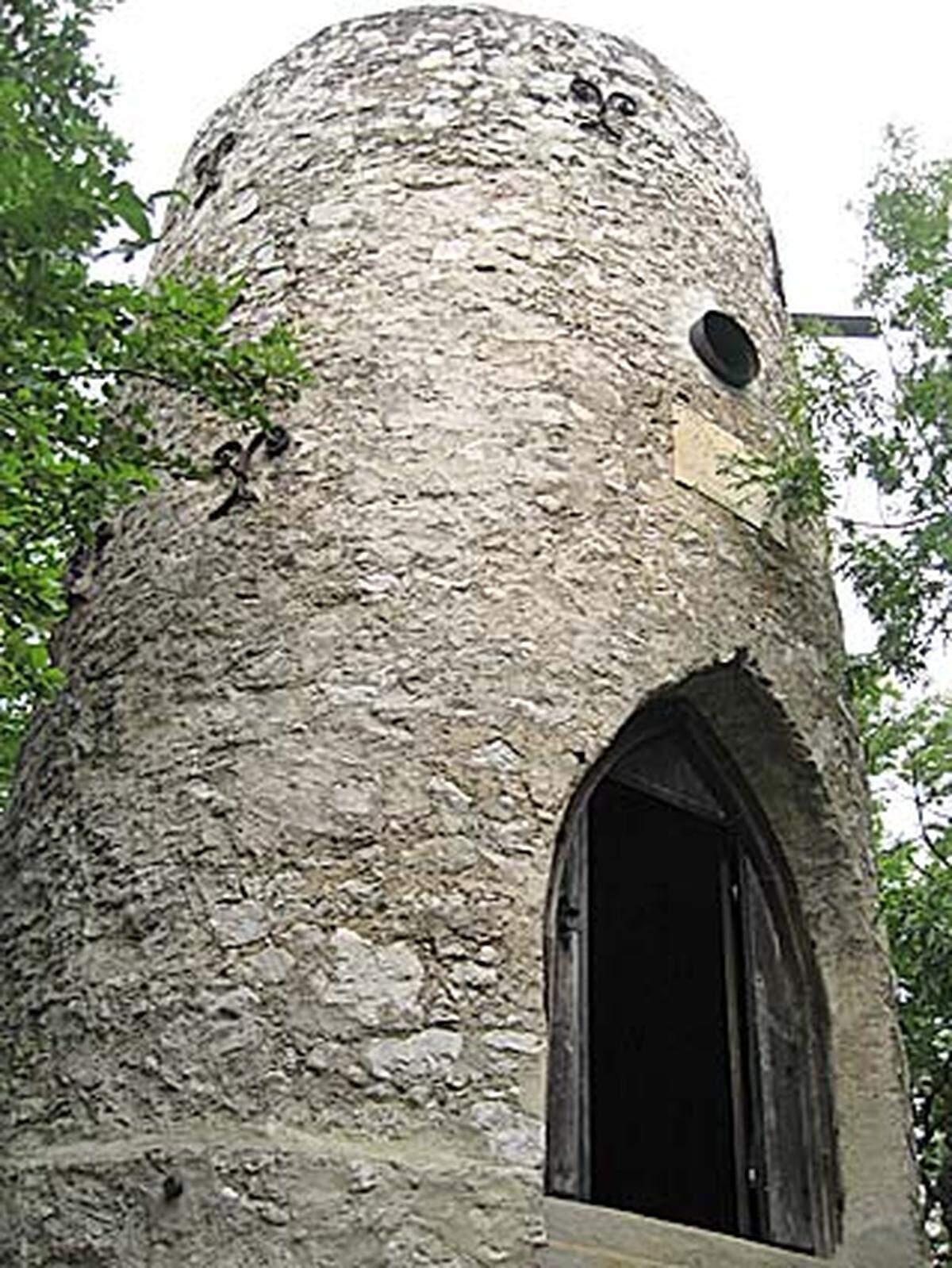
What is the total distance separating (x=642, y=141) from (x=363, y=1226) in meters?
4.08

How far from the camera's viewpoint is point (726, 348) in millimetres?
5824

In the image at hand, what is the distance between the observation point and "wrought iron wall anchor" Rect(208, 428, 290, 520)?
16.2 ft

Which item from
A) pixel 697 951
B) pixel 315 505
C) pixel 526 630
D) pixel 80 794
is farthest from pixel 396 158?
pixel 697 951

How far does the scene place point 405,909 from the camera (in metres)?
4.07

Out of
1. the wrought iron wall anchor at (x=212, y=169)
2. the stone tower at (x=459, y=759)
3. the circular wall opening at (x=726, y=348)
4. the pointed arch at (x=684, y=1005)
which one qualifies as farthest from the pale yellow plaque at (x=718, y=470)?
the wrought iron wall anchor at (x=212, y=169)

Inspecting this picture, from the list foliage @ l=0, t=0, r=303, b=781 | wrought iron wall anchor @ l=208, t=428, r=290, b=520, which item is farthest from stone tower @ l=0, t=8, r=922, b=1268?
foliage @ l=0, t=0, r=303, b=781

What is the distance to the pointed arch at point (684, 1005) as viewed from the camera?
4.64m

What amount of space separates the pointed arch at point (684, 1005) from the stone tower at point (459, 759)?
0.02 meters

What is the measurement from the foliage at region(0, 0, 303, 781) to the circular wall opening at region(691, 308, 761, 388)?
1.65m

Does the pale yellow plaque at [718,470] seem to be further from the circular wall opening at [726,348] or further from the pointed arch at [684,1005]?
the pointed arch at [684,1005]

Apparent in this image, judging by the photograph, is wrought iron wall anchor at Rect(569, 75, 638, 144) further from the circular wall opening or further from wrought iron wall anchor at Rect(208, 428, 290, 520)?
wrought iron wall anchor at Rect(208, 428, 290, 520)

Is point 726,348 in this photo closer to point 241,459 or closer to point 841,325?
point 841,325

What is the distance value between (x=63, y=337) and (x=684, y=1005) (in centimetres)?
359

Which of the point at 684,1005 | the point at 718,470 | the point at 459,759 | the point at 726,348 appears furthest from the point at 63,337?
the point at 684,1005
